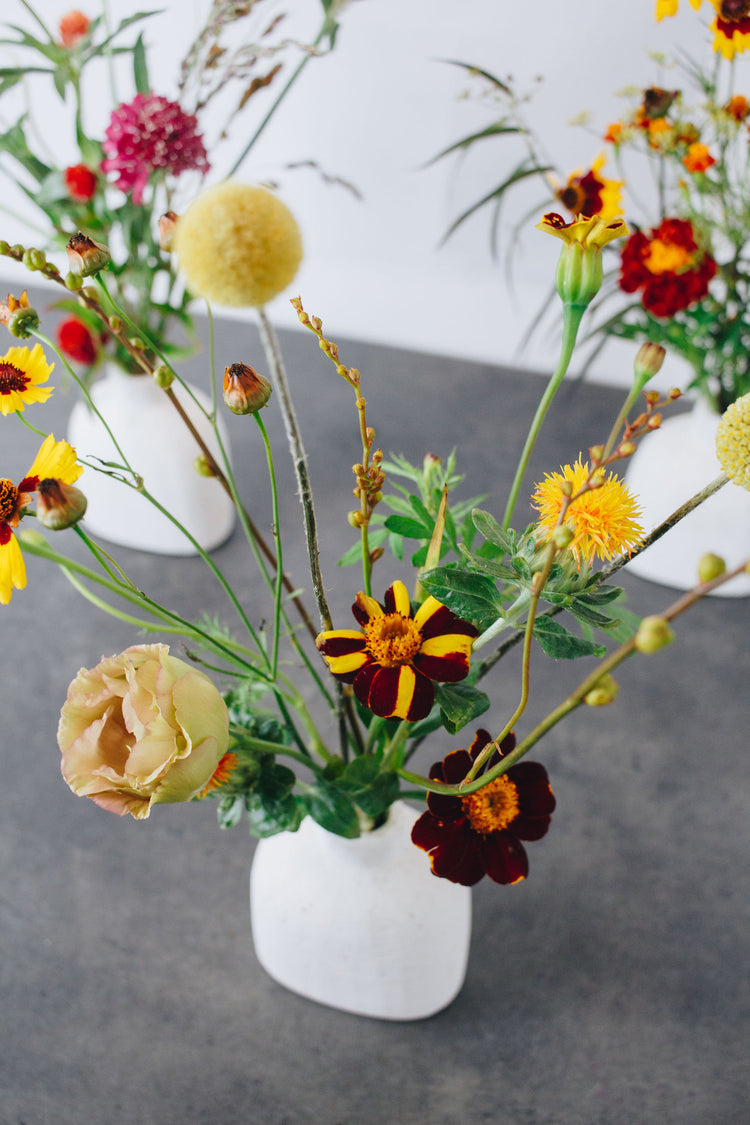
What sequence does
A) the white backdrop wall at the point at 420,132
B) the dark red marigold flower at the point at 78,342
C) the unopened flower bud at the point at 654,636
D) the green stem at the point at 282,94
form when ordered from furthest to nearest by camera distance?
the white backdrop wall at the point at 420,132 → the dark red marigold flower at the point at 78,342 → the green stem at the point at 282,94 → the unopened flower bud at the point at 654,636

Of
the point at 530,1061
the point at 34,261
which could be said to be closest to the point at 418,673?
the point at 34,261

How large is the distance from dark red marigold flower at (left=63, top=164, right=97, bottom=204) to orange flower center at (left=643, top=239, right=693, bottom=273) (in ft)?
1.50

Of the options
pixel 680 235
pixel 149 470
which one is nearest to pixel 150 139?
pixel 149 470

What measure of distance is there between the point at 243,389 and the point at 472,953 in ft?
1.61

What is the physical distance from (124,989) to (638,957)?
0.37 m

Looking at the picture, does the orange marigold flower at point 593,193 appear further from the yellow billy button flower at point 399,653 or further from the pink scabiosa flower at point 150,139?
the yellow billy button flower at point 399,653

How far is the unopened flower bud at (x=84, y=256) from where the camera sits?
260mm

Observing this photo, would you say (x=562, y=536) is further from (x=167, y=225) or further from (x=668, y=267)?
(x=668, y=267)

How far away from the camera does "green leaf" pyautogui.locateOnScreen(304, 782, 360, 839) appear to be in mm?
362

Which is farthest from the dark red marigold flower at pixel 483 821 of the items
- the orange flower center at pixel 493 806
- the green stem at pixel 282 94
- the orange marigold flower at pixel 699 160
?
the orange marigold flower at pixel 699 160

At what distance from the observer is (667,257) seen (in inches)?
25.6

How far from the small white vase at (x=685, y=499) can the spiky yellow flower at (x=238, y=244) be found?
0.56 m

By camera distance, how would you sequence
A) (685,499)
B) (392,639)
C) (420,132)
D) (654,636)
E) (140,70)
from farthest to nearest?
(420,132) < (685,499) < (140,70) < (392,639) < (654,636)

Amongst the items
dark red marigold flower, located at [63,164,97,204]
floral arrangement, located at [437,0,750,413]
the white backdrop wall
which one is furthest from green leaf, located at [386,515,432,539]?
the white backdrop wall
